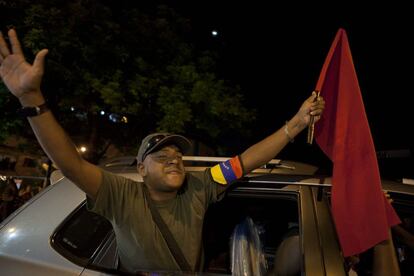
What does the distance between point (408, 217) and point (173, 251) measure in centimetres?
168

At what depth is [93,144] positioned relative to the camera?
1323 centimetres

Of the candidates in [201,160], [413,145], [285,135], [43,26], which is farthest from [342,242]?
[413,145]

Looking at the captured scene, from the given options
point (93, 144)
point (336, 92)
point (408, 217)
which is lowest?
point (93, 144)

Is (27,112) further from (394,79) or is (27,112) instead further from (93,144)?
(394,79)

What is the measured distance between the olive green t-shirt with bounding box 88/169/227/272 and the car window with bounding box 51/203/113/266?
185 mm

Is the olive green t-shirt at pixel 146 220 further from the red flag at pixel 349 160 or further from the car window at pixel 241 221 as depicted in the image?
the red flag at pixel 349 160

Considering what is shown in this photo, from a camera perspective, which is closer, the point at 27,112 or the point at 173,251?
the point at 27,112

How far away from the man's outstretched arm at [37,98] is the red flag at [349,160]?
4.65ft

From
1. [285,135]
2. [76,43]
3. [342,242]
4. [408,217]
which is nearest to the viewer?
[342,242]

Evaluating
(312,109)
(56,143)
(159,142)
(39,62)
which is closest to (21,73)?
(39,62)

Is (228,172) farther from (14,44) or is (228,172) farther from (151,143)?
(14,44)

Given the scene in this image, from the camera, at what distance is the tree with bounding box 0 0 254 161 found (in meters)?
9.80

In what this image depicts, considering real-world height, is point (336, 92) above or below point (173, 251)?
above

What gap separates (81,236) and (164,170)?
623mm
